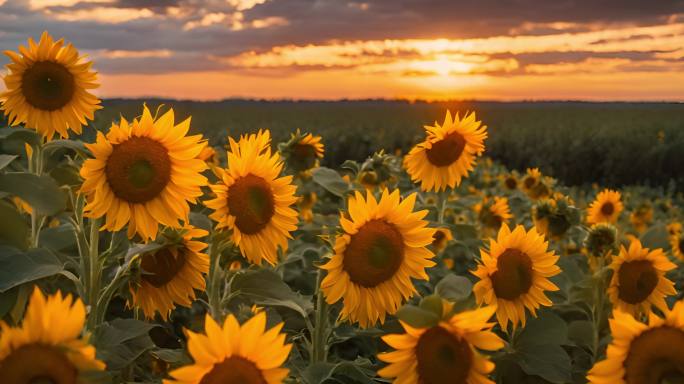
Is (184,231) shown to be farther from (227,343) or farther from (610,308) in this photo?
(610,308)

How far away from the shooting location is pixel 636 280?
254cm

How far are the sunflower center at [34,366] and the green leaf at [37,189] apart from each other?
631 millimetres

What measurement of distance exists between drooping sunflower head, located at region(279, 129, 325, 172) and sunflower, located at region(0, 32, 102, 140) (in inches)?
36.8

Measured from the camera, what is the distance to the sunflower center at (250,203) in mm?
1854

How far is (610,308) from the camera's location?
2701 mm

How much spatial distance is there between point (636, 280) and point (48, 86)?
7.11ft

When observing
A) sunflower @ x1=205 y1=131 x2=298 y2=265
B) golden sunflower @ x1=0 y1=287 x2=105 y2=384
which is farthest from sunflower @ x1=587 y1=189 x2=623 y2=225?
golden sunflower @ x1=0 y1=287 x2=105 y2=384

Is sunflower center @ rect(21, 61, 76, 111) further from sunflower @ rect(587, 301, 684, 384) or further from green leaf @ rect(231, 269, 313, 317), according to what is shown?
sunflower @ rect(587, 301, 684, 384)

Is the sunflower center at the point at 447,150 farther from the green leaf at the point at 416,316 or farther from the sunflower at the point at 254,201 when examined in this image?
the green leaf at the point at 416,316

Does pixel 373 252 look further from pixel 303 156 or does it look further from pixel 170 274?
pixel 303 156

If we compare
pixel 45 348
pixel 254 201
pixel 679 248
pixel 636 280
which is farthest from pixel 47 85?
pixel 679 248

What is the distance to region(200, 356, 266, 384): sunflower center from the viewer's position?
3.86 ft

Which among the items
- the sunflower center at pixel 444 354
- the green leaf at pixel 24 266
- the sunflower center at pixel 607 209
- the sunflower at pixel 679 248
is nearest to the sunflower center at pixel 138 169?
the green leaf at pixel 24 266

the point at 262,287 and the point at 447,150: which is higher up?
the point at 447,150
